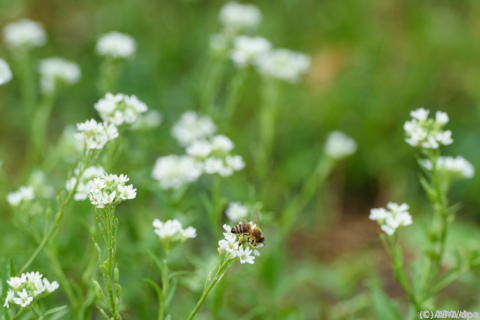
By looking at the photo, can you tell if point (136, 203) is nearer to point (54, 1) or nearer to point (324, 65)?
point (324, 65)

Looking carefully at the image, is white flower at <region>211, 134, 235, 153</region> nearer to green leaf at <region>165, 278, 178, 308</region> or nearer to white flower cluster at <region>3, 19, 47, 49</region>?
green leaf at <region>165, 278, 178, 308</region>

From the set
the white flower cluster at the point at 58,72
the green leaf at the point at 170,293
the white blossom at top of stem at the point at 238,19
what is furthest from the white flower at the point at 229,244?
the white blossom at top of stem at the point at 238,19

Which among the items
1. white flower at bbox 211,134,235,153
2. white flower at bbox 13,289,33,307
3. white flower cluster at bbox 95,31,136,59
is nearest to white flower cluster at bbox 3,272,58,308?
white flower at bbox 13,289,33,307

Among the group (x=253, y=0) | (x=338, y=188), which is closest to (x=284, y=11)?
(x=253, y=0)

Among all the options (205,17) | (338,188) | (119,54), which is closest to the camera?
(119,54)

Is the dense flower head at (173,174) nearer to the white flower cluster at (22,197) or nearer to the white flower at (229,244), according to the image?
the white flower cluster at (22,197)

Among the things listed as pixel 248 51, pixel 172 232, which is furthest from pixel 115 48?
pixel 172 232
